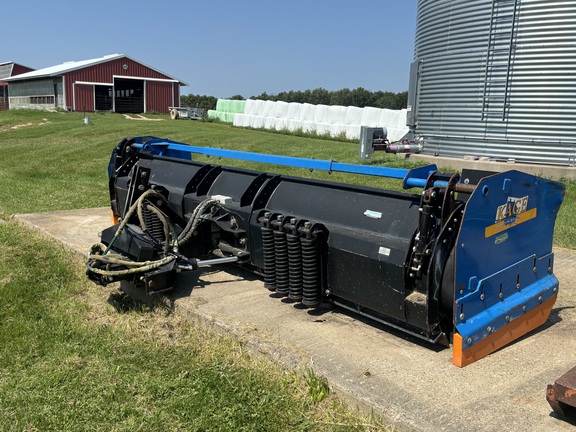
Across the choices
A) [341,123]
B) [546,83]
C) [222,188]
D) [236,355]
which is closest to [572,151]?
[546,83]

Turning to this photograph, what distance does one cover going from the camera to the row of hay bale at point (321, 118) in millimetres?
25609

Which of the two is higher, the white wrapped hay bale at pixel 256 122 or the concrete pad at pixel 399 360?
the white wrapped hay bale at pixel 256 122

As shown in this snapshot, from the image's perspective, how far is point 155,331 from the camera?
11.8 feet

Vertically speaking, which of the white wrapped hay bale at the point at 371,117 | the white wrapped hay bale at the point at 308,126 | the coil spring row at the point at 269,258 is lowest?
the coil spring row at the point at 269,258

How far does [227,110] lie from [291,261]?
3536 centimetres

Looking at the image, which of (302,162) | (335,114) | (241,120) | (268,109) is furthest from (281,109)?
(302,162)

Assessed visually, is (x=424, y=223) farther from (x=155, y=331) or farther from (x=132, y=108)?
(x=132, y=108)

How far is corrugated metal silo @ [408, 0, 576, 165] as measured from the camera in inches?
401

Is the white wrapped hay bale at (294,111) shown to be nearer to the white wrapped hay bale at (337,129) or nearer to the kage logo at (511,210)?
the white wrapped hay bale at (337,129)

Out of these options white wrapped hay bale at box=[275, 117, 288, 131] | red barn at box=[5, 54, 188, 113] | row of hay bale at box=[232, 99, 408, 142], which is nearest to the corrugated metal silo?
row of hay bale at box=[232, 99, 408, 142]

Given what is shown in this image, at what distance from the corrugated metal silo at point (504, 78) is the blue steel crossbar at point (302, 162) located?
24.2 feet

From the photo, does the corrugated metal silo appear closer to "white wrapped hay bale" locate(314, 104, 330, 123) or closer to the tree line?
"white wrapped hay bale" locate(314, 104, 330, 123)

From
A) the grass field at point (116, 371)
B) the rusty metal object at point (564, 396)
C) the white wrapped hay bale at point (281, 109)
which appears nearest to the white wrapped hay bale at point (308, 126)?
the white wrapped hay bale at point (281, 109)

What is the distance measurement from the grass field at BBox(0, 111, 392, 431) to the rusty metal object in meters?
0.74
